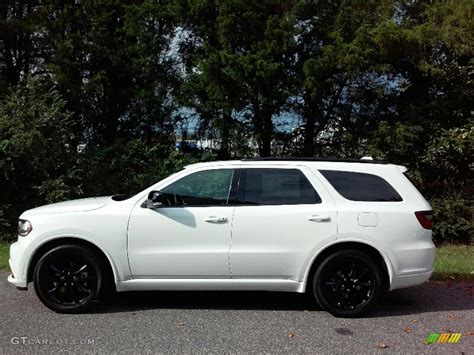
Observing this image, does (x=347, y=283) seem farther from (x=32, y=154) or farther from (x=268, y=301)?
(x=32, y=154)

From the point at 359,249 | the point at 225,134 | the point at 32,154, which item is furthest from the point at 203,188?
the point at 225,134

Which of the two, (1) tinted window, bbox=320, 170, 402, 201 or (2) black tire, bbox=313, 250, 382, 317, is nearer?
(2) black tire, bbox=313, 250, 382, 317

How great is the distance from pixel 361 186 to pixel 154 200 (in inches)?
89.6

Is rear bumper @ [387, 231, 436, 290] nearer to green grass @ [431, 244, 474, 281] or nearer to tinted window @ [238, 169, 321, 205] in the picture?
tinted window @ [238, 169, 321, 205]

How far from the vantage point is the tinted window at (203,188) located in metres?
6.01

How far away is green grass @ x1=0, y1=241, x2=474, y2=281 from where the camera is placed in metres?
8.22

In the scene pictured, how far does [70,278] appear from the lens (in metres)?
5.89

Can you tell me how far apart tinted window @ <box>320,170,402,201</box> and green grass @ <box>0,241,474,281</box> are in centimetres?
266

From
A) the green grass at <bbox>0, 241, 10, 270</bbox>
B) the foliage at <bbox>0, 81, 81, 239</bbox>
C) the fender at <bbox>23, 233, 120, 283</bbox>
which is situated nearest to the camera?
the fender at <bbox>23, 233, 120, 283</bbox>

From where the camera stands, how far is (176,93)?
12680mm

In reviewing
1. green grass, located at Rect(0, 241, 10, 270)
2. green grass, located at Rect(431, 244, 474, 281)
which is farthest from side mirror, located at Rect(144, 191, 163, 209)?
green grass, located at Rect(431, 244, 474, 281)

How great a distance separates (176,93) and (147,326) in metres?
7.95

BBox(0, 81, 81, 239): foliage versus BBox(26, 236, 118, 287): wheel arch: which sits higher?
BBox(0, 81, 81, 239): foliage

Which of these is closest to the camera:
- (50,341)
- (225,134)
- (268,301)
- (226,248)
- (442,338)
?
(50,341)
